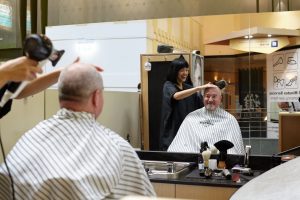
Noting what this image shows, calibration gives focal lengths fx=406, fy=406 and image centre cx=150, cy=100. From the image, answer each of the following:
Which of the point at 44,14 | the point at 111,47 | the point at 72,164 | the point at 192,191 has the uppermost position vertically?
the point at 44,14

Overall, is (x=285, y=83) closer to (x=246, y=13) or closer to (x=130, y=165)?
(x=246, y=13)

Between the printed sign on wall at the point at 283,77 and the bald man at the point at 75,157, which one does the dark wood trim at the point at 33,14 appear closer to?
the bald man at the point at 75,157

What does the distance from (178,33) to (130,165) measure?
1525 mm

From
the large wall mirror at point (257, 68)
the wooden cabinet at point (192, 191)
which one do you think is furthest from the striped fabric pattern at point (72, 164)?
the large wall mirror at point (257, 68)

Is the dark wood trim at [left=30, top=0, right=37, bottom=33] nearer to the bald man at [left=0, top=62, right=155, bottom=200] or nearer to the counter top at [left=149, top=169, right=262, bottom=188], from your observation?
the counter top at [left=149, top=169, right=262, bottom=188]

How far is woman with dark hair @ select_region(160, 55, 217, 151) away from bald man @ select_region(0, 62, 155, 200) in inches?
53.3

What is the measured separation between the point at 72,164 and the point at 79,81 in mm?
352

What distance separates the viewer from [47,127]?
179cm

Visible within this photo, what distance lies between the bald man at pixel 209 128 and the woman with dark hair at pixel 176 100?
0.15 feet

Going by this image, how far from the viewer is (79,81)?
1.73 m

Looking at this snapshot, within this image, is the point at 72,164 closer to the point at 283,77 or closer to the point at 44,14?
the point at 283,77

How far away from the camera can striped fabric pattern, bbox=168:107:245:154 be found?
3000 mm

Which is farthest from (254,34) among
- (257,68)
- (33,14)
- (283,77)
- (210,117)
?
(33,14)

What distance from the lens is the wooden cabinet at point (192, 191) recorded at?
2.52 m
